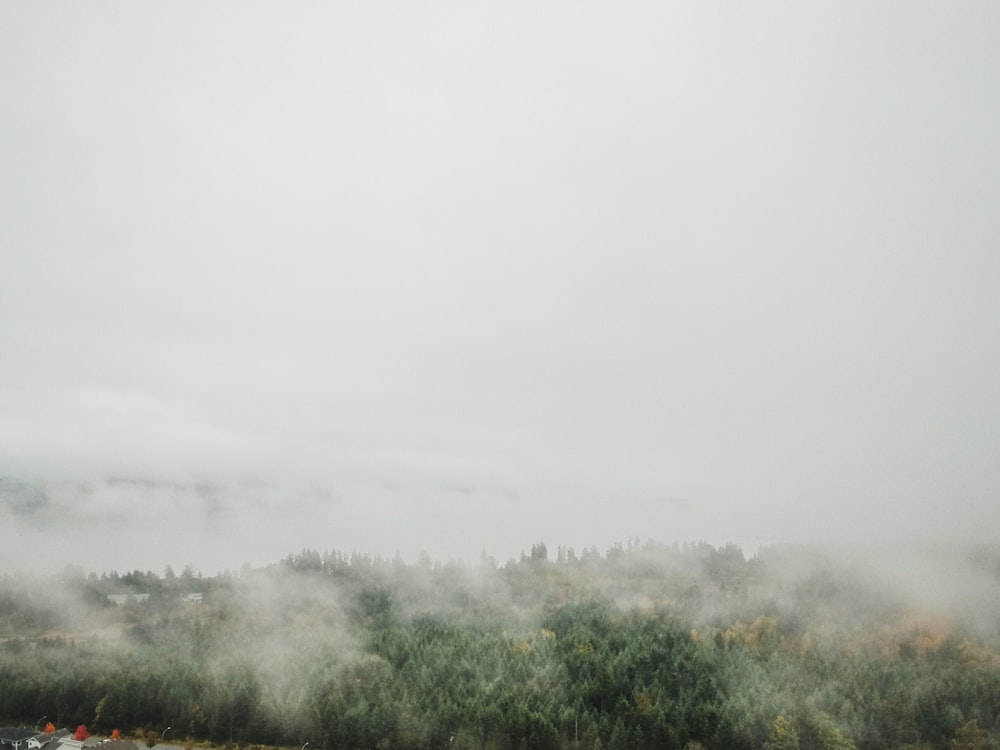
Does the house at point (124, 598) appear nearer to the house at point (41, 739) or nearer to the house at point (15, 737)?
the house at point (15, 737)

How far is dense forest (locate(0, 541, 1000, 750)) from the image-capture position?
5547cm

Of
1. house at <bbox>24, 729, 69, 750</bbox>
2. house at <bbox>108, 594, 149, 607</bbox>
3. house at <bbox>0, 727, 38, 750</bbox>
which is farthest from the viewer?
house at <bbox>108, 594, 149, 607</bbox>

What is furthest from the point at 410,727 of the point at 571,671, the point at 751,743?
the point at 751,743

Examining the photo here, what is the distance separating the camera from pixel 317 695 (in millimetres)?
60812

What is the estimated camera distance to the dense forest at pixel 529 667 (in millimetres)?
55469

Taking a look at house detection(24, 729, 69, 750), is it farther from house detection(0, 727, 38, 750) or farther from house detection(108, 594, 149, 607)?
house detection(108, 594, 149, 607)

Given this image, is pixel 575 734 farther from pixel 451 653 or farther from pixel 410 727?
pixel 451 653

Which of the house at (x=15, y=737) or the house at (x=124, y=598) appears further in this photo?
the house at (x=124, y=598)

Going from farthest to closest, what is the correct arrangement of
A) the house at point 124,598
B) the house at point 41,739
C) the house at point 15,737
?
the house at point 124,598, the house at point 41,739, the house at point 15,737

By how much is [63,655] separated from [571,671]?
60.0 m

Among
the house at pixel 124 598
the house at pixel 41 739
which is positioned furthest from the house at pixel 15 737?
the house at pixel 124 598

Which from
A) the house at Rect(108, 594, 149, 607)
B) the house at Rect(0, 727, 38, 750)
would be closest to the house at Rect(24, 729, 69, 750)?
the house at Rect(0, 727, 38, 750)

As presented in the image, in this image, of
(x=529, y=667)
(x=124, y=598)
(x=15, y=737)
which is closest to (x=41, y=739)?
(x=15, y=737)

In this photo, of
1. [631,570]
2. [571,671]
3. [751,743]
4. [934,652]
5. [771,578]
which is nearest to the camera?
[751,743]
